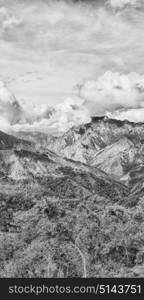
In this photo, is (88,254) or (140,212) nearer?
(88,254)

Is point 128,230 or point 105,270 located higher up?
point 105,270

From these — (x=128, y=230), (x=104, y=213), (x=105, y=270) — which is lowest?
(x=104, y=213)

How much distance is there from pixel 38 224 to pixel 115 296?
271ft

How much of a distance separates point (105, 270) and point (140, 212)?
50.2m

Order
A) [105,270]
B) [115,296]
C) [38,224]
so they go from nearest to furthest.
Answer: [115,296], [105,270], [38,224]

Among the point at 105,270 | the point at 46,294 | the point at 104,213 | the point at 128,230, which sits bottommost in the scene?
the point at 104,213

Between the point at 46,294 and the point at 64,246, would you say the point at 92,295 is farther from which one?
the point at 64,246

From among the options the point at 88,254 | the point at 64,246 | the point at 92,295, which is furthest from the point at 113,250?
the point at 92,295

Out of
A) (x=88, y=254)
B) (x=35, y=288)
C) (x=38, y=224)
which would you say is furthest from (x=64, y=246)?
(x=35, y=288)

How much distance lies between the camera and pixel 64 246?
98312 mm

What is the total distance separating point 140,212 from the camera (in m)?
132

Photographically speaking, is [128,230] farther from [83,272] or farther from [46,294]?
[46,294]

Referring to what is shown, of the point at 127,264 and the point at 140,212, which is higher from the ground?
the point at 127,264

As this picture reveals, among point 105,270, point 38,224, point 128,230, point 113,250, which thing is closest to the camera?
point 105,270
